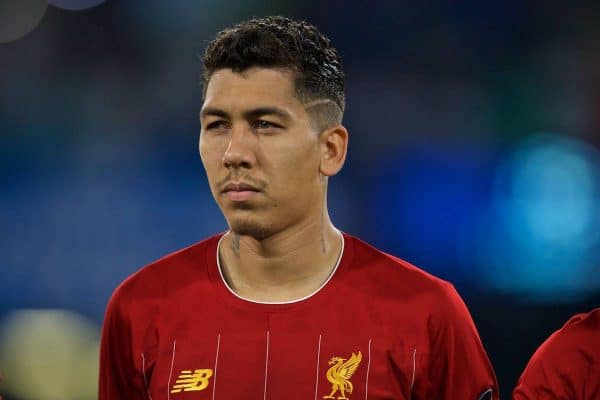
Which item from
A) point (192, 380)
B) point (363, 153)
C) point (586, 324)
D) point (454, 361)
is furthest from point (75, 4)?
point (586, 324)

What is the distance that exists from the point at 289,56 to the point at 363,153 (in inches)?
64.8

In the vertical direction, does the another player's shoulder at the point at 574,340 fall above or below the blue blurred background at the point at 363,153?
below

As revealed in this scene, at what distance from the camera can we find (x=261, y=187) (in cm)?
235

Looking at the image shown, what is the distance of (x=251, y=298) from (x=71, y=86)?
2.12 metres

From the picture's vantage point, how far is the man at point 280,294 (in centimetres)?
239

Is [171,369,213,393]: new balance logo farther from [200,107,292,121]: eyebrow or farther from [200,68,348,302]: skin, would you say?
[200,107,292,121]: eyebrow

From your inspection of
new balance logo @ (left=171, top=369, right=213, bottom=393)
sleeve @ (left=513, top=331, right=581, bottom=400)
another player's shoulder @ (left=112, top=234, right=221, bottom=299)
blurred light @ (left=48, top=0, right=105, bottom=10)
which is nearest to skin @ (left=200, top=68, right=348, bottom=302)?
another player's shoulder @ (left=112, top=234, right=221, bottom=299)

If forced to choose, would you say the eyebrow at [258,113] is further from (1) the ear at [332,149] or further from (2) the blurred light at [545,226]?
(2) the blurred light at [545,226]

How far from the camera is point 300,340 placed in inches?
96.1

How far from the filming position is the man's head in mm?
2357

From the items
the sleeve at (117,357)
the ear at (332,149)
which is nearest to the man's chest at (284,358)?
the sleeve at (117,357)

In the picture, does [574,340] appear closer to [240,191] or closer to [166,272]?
[240,191]

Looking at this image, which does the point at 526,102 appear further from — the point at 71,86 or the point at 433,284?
the point at 71,86

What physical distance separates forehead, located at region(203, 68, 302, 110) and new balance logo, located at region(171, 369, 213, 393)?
26.1 inches
